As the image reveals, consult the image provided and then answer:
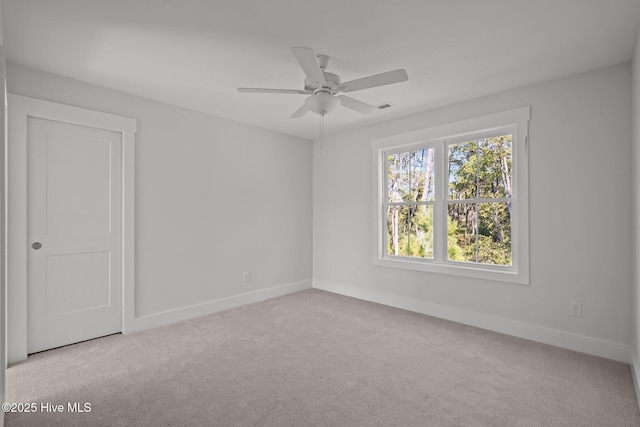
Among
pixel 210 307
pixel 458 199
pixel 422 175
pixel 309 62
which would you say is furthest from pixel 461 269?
pixel 210 307

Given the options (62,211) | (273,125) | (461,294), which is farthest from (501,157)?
(62,211)

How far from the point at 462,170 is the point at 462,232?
2.37ft

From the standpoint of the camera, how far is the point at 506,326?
3379 millimetres

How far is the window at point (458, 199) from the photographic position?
341 centimetres

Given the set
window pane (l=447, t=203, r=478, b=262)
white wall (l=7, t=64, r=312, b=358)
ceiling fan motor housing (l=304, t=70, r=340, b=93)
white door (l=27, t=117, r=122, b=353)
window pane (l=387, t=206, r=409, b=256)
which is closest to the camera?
ceiling fan motor housing (l=304, t=70, r=340, b=93)

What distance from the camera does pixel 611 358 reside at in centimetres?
278

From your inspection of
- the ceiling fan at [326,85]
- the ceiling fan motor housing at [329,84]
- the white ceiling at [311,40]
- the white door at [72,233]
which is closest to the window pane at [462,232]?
the white ceiling at [311,40]

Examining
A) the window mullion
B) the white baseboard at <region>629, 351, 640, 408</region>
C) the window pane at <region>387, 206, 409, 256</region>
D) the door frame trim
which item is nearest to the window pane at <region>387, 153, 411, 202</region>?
the window pane at <region>387, 206, 409, 256</region>

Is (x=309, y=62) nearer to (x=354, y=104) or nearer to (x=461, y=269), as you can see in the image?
(x=354, y=104)

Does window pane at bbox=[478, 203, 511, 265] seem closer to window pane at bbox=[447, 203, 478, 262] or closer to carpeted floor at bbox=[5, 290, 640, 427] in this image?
window pane at bbox=[447, 203, 478, 262]

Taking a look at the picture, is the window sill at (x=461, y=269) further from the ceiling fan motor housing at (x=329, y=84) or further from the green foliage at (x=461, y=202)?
the ceiling fan motor housing at (x=329, y=84)

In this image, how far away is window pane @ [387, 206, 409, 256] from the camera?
4398mm

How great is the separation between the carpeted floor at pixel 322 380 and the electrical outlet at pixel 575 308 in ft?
1.11

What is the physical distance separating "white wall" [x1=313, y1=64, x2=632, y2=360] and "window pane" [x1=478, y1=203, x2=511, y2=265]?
0.90ft
